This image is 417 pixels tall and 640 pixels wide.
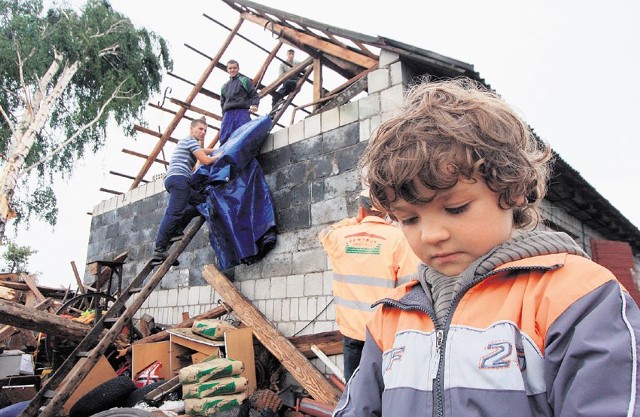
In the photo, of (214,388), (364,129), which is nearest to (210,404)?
(214,388)

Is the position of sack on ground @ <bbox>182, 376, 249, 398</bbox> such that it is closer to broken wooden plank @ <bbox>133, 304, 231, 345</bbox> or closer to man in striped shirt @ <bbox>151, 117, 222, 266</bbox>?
broken wooden plank @ <bbox>133, 304, 231, 345</bbox>

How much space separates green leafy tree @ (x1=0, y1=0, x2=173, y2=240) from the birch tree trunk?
0.04 meters

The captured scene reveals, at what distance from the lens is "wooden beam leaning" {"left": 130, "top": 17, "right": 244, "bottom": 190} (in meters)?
8.59

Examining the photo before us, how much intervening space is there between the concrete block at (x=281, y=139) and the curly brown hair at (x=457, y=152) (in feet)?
16.2

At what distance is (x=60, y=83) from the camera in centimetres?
1855

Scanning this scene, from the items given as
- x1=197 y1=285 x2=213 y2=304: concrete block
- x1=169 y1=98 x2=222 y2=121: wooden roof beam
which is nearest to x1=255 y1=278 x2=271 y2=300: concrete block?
x1=197 y1=285 x2=213 y2=304: concrete block

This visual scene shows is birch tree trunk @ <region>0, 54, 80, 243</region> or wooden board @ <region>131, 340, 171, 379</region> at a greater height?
birch tree trunk @ <region>0, 54, 80, 243</region>

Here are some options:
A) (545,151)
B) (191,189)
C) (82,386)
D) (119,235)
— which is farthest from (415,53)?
(119,235)

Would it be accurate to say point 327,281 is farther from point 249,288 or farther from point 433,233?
point 433,233

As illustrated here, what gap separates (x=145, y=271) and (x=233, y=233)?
4.56ft

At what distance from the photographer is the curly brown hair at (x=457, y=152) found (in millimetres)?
1090

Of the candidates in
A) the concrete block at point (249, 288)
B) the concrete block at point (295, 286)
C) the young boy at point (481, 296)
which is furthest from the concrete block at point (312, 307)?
the young boy at point (481, 296)

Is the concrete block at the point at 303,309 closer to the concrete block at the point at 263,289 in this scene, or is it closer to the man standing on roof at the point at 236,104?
the concrete block at the point at 263,289

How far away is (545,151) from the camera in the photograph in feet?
4.10
